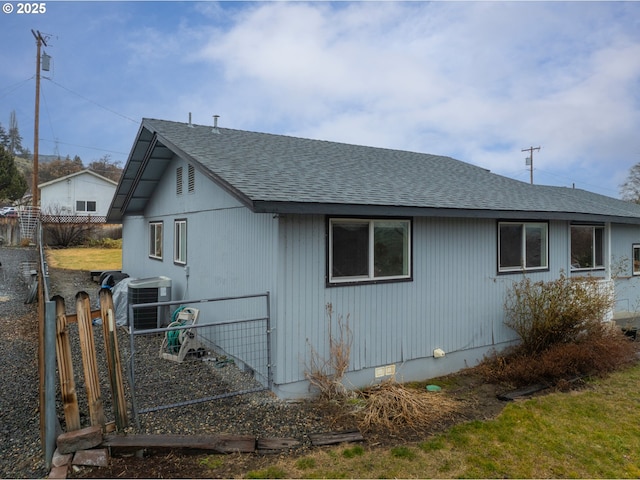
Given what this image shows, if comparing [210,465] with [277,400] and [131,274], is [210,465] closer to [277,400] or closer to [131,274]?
[277,400]

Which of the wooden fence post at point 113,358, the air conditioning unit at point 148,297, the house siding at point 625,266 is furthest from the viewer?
the house siding at point 625,266

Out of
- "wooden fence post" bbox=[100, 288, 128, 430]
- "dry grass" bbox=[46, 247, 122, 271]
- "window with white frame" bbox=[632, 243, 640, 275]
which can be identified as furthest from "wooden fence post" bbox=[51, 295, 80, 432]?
"dry grass" bbox=[46, 247, 122, 271]

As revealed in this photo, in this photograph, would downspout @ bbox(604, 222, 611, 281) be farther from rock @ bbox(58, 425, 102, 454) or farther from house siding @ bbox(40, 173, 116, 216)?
house siding @ bbox(40, 173, 116, 216)

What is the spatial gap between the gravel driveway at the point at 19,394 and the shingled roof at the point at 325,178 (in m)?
3.18

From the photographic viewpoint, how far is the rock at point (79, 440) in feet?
11.9

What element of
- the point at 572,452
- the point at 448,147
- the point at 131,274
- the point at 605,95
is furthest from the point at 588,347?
the point at 448,147

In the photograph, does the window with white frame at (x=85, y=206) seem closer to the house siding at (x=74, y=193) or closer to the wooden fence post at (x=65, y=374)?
the house siding at (x=74, y=193)

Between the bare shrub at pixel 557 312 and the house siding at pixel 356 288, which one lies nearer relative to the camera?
the house siding at pixel 356 288

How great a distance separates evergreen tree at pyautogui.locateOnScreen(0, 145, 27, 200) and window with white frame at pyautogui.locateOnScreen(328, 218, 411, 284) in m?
32.0

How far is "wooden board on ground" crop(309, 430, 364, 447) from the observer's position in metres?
4.14

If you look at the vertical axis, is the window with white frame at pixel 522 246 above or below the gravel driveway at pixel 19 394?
above

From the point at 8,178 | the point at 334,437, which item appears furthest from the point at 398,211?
the point at 8,178

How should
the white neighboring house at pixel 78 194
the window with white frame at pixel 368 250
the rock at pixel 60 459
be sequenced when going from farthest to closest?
the white neighboring house at pixel 78 194
the window with white frame at pixel 368 250
the rock at pixel 60 459

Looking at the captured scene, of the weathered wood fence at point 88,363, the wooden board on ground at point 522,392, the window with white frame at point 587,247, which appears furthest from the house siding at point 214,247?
the window with white frame at point 587,247
